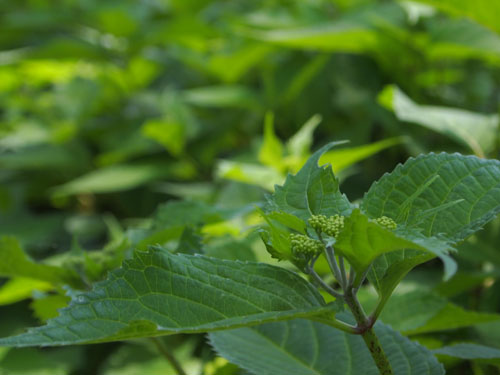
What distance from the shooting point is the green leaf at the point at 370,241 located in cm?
38

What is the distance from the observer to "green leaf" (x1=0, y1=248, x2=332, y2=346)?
392mm

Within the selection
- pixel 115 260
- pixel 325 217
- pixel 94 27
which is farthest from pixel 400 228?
pixel 94 27

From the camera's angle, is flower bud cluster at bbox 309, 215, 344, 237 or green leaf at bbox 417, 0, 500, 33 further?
green leaf at bbox 417, 0, 500, 33

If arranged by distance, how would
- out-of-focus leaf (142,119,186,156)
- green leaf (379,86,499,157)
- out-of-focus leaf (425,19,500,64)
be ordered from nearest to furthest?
green leaf (379,86,499,157) → out-of-focus leaf (425,19,500,64) → out-of-focus leaf (142,119,186,156)

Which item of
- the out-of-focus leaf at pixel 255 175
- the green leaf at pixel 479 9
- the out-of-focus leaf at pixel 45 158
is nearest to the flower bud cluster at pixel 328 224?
the out-of-focus leaf at pixel 255 175

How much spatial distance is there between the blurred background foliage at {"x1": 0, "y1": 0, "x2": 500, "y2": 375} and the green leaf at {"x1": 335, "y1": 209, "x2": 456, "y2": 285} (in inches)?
7.4

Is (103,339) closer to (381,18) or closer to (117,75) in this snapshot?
(381,18)

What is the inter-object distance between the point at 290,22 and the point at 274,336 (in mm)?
972

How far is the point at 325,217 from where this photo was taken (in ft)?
1.41

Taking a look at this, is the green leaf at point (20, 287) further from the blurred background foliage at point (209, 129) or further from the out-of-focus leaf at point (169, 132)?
the out-of-focus leaf at point (169, 132)

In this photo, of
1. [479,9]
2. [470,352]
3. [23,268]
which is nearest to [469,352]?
[470,352]

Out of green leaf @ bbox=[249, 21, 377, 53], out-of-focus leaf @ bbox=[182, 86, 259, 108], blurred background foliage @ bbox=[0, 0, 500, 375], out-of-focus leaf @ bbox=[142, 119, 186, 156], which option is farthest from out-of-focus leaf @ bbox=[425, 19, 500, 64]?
out-of-focus leaf @ bbox=[142, 119, 186, 156]

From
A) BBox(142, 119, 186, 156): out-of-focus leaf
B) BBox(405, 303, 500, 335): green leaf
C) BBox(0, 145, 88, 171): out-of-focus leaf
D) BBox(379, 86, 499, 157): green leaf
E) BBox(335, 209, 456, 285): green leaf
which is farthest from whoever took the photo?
BBox(0, 145, 88, 171): out-of-focus leaf

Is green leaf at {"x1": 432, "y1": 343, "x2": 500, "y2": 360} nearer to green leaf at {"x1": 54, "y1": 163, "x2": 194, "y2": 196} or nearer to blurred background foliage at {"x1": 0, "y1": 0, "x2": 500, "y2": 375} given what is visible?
blurred background foliage at {"x1": 0, "y1": 0, "x2": 500, "y2": 375}
